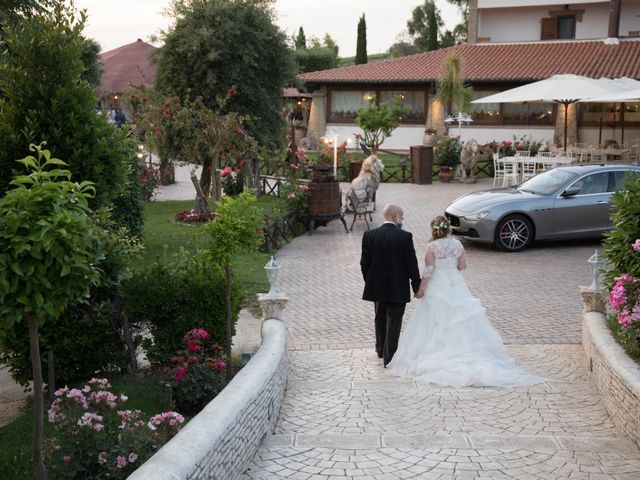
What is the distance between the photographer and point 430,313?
8539 mm

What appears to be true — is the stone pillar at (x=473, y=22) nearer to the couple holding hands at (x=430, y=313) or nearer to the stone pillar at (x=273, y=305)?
the couple holding hands at (x=430, y=313)

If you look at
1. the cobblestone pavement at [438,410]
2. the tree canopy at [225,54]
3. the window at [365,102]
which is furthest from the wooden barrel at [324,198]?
the window at [365,102]

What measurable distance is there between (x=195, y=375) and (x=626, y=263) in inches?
172

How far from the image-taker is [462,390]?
25.3 ft

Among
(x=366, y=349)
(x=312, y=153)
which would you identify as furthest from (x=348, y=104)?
(x=366, y=349)

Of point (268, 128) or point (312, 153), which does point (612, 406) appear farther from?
point (312, 153)

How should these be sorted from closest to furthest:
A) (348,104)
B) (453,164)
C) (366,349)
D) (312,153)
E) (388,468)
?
1. (388,468)
2. (366,349)
3. (453,164)
4. (312,153)
5. (348,104)

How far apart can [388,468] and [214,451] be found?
1427 mm

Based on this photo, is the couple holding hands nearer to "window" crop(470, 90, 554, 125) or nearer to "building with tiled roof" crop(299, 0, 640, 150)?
"building with tiled roof" crop(299, 0, 640, 150)

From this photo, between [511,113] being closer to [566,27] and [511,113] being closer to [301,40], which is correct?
[566,27]

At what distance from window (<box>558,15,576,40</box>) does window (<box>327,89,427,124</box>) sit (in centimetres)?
739

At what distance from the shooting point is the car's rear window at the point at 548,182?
1527 cm

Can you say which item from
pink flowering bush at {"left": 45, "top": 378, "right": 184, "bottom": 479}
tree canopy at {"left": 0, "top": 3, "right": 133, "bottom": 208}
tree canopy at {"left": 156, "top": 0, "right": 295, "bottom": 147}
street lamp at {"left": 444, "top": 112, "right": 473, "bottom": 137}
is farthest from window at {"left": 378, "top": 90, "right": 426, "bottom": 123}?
pink flowering bush at {"left": 45, "top": 378, "right": 184, "bottom": 479}

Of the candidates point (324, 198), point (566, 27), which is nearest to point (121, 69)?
point (566, 27)
